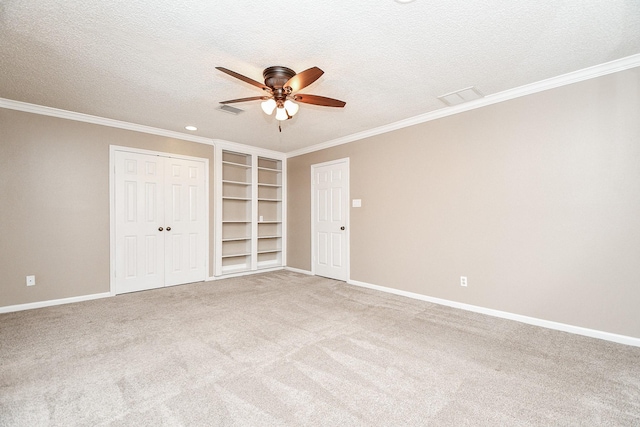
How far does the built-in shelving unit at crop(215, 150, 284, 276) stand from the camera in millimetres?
5664

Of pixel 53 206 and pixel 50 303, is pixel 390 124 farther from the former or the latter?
pixel 50 303

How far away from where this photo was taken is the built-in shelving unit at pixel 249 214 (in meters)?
5.66

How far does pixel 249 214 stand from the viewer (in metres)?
5.95

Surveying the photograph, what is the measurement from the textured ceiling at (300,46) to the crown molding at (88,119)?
0.18 m

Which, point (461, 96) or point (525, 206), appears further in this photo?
point (461, 96)

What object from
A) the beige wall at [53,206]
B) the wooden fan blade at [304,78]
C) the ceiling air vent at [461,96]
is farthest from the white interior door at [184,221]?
the ceiling air vent at [461,96]

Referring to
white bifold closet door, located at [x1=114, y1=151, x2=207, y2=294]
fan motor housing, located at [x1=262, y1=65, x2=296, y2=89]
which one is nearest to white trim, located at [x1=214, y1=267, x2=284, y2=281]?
white bifold closet door, located at [x1=114, y1=151, x2=207, y2=294]

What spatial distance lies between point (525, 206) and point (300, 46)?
290cm

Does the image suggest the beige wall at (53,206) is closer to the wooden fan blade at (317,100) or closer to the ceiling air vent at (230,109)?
the ceiling air vent at (230,109)

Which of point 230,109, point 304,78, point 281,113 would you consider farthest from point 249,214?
point 304,78

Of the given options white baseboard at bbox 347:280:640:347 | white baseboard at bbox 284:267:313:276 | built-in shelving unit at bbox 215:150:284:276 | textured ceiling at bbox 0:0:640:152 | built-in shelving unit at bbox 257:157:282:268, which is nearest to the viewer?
textured ceiling at bbox 0:0:640:152

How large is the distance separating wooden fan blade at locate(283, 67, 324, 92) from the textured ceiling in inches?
10.3

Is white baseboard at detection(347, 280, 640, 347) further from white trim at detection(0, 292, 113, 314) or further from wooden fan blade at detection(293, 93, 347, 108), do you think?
white trim at detection(0, 292, 113, 314)

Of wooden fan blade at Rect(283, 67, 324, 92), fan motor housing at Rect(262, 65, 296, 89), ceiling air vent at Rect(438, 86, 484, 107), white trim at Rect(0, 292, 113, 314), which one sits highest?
ceiling air vent at Rect(438, 86, 484, 107)
